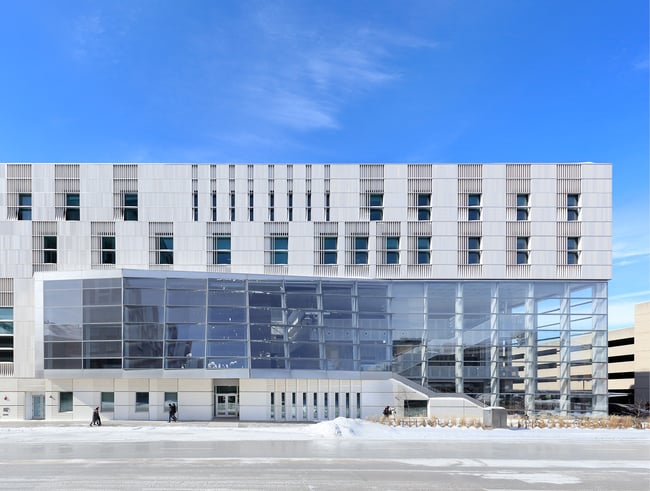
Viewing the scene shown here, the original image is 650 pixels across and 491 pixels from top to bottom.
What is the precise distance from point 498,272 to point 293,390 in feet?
59.3

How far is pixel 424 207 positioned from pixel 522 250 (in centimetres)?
831

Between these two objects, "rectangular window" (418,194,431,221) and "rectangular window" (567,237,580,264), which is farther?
"rectangular window" (418,194,431,221)

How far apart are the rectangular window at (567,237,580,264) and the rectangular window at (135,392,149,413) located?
33666 mm

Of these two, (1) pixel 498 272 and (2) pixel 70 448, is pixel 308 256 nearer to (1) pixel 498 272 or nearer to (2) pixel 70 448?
(1) pixel 498 272

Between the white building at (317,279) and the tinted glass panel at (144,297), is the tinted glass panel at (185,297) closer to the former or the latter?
the white building at (317,279)

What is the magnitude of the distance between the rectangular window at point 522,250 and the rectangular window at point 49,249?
117ft

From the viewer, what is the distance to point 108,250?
3800cm

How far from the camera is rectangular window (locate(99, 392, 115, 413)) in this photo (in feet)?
119

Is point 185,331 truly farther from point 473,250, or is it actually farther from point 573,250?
point 573,250

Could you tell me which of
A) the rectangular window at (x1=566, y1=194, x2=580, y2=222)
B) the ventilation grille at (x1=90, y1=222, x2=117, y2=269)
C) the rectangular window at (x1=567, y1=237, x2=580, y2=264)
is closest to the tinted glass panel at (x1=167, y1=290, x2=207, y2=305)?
the ventilation grille at (x1=90, y1=222, x2=117, y2=269)

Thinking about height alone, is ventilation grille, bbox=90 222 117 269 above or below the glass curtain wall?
above

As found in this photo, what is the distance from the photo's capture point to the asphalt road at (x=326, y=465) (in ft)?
54.0

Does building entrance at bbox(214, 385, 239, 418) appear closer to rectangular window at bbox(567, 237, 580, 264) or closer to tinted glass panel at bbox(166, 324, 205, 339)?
tinted glass panel at bbox(166, 324, 205, 339)

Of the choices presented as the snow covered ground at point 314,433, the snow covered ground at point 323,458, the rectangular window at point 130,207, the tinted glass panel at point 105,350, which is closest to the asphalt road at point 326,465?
the snow covered ground at point 323,458
